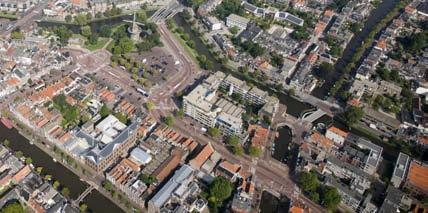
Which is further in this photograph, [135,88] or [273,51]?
[273,51]

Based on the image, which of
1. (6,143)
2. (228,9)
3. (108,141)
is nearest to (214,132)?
(108,141)

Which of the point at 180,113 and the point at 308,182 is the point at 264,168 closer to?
the point at 308,182

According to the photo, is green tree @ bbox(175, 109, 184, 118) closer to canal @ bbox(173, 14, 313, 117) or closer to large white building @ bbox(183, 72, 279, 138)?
large white building @ bbox(183, 72, 279, 138)

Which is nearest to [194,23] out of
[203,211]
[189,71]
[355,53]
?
[189,71]

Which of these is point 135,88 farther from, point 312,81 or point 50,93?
point 312,81

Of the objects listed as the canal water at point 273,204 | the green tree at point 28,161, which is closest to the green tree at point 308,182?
the canal water at point 273,204

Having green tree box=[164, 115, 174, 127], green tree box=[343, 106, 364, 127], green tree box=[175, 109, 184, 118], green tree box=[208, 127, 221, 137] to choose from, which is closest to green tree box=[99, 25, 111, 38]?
green tree box=[175, 109, 184, 118]

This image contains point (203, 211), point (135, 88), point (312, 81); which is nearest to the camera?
point (203, 211)
